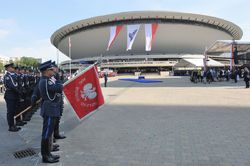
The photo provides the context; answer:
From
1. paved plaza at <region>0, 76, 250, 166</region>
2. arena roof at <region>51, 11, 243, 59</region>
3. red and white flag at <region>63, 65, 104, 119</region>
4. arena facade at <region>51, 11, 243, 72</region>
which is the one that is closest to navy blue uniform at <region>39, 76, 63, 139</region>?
paved plaza at <region>0, 76, 250, 166</region>

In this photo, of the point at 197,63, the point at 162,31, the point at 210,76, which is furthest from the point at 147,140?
the point at 162,31

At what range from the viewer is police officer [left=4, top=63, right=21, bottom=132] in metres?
7.39

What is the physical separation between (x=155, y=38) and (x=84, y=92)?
80474mm

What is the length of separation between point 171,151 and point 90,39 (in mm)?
90154

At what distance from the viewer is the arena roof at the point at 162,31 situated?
83.2 meters

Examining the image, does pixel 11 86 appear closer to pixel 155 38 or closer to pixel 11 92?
pixel 11 92

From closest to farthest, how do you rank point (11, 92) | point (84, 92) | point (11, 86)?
Answer: point (84, 92) < point (11, 86) < point (11, 92)

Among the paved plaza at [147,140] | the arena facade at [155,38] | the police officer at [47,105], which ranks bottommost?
the paved plaza at [147,140]

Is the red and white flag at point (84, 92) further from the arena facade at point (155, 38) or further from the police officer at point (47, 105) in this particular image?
the arena facade at point (155, 38)

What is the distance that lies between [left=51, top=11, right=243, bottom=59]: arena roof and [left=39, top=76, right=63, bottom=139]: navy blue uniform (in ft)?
256

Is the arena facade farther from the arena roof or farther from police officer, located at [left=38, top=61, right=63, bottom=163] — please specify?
police officer, located at [left=38, top=61, right=63, bottom=163]

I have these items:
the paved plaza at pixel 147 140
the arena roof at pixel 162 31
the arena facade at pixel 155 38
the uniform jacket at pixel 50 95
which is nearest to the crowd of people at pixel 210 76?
the paved plaza at pixel 147 140

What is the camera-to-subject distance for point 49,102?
4.83 m

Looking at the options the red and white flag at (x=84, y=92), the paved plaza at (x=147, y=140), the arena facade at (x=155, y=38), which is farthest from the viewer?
the arena facade at (x=155, y=38)
